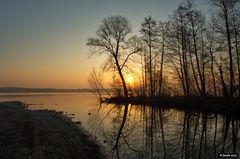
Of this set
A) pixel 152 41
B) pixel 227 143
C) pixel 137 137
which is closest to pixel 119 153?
pixel 137 137


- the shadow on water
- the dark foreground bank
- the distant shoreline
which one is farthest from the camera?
the distant shoreline

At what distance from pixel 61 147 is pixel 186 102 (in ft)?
85.3

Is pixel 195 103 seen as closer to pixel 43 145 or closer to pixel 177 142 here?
pixel 177 142

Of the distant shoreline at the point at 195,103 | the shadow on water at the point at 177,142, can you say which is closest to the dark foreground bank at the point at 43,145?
the shadow on water at the point at 177,142

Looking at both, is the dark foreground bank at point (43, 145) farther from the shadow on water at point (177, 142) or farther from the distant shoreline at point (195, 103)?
the distant shoreline at point (195, 103)

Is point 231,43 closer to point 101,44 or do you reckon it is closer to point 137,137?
point 137,137

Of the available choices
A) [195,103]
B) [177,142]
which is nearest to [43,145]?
[177,142]

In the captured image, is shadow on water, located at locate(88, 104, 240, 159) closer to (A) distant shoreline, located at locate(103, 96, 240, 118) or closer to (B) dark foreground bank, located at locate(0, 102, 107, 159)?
(B) dark foreground bank, located at locate(0, 102, 107, 159)

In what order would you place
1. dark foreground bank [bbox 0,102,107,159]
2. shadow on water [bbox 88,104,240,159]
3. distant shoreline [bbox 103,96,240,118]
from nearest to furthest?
1. dark foreground bank [bbox 0,102,107,159]
2. shadow on water [bbox 88,104,240,159]
3. distant shoreline [bbox 103,96,240,118]

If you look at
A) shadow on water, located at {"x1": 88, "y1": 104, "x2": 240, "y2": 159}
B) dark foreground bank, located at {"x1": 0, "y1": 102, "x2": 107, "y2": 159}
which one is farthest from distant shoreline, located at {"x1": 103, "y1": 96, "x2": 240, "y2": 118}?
dark foreground bank, located at {"x1": 0, "y1": 102, "x2": 107, "y2": 159}

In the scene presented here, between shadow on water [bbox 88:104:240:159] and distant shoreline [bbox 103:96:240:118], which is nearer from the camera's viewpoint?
shadow on water [bbox 88:104:240:159]

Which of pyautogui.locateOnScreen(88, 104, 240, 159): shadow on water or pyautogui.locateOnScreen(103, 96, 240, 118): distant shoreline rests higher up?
pyautogui.locateOnScreen(103, 96, 240, 118): distant shoreline

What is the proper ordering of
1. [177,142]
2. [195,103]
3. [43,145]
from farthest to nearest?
1. [195,103]
2. [177,142]
3. [43,145]

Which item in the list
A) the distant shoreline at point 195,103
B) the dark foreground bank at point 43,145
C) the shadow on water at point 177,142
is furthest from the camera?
the distant shoreline at point 195,103
